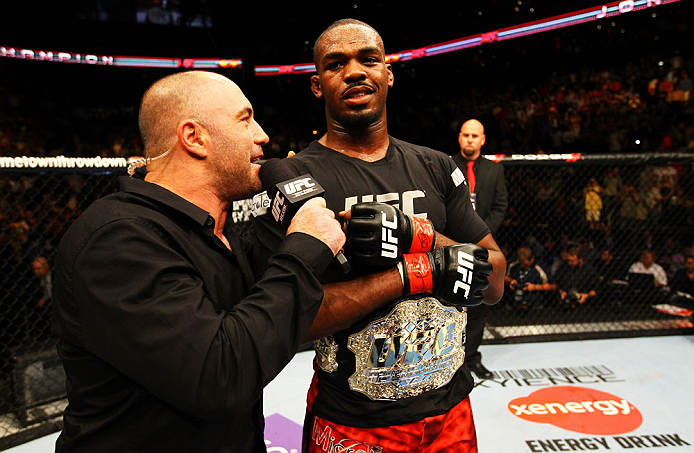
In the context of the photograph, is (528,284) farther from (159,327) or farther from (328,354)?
(159,327)

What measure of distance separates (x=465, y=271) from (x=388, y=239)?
0.72 ft

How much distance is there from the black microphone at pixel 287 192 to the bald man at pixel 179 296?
3 centimetres

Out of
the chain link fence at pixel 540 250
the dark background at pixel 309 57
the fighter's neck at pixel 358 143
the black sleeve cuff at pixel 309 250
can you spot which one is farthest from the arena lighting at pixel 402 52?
the black sleeve cuff at pixel 309 250

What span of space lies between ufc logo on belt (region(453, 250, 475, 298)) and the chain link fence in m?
2.12

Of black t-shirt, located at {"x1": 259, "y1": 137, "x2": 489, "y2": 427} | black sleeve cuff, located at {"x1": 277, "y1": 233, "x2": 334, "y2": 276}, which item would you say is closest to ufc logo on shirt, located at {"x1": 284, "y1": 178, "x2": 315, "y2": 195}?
black sleeve cuff, located at {"x1": 277, "y1": 233, "x2": 334, "y2": 276}

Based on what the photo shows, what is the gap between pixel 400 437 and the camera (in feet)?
3.84

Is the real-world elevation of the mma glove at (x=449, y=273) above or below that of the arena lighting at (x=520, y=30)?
below

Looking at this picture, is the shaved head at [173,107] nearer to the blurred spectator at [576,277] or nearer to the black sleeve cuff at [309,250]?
the black sleeve cuff at [309,250]

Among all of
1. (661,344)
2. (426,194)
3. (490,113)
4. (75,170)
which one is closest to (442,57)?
(490,113)

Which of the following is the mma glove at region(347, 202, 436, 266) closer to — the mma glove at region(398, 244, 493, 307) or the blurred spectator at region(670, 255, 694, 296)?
the mma glove at region(398, 244, 493, 307)

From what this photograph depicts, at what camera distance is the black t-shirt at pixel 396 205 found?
1168 mm

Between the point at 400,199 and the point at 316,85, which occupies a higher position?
the point at 316,85

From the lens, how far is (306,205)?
91cm

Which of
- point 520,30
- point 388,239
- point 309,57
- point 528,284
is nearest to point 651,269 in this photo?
point 528,284
